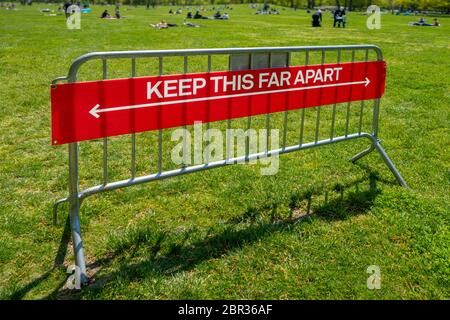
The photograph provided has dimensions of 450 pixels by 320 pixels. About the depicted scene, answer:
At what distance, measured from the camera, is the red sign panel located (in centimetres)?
335

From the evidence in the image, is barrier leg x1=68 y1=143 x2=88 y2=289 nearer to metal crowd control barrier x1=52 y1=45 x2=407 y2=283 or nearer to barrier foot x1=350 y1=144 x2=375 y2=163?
metal crowd control barrier x1=52 y1=45 x2=407 y2=283

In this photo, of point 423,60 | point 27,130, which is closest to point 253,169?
point 27,130

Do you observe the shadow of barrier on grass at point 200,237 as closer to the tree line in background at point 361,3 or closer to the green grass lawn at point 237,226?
the green grass lawn at point 237,226

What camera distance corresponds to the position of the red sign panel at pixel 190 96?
11.0 ft

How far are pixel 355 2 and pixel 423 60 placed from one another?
11694 cm

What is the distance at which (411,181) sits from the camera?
212 inches

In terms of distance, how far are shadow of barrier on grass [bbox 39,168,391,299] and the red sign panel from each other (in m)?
1.01

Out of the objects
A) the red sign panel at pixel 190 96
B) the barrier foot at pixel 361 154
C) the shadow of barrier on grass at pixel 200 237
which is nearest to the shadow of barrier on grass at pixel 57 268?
the shadow of barrier on grass at pixel 200 237

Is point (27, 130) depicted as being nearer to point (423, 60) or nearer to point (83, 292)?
point (83, 292)

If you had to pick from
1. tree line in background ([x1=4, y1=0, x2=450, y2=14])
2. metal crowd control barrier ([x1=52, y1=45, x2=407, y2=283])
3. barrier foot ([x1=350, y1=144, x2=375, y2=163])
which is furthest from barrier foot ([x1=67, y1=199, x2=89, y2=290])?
tree line in background ([x1=4, y1=0, x2=450, y2=14])

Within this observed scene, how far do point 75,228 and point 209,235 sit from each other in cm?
119

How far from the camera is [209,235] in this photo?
4.11 metres

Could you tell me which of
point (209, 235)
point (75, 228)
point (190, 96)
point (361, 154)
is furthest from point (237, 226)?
point (361, 154)
